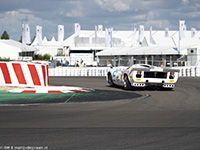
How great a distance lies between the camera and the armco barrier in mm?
16453

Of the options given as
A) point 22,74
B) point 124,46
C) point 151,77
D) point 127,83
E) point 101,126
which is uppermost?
point 124,46

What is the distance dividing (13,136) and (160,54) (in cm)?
4228

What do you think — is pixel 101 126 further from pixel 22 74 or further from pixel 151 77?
pixel 22 74

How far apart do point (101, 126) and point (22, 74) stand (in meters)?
9.58

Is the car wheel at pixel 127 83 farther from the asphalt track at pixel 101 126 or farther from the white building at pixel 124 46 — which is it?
the white building at pixel 124 46

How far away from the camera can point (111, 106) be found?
10906 mm

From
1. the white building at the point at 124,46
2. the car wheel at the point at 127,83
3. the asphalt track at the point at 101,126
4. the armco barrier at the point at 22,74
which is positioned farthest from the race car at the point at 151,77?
the white building at the point at 124,46

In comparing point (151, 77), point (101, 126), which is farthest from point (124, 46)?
point (101, 126)


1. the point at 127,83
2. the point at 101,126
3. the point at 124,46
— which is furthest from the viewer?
the point at 124,46

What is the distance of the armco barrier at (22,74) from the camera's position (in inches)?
648

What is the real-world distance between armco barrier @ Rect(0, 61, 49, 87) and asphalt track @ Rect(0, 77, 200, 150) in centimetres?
534

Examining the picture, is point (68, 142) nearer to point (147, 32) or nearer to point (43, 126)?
point (43, 126)

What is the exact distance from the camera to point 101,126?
7531 millimetres

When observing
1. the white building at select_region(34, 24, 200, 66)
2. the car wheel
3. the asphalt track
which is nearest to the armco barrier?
the car wheel
